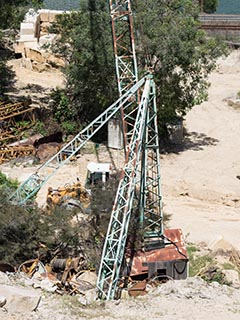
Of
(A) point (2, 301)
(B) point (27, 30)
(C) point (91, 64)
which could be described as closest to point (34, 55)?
(B) point (27, 30)

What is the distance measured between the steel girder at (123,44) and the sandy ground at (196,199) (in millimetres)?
4003

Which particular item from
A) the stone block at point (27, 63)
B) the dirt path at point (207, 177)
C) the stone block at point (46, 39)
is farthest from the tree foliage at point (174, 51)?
the stone block at point (46, 39)

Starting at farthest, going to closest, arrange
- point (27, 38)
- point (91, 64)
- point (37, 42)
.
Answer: point (27, 38) < point (37, 42) < point (91, 64)

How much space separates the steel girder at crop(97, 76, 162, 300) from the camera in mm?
Result: 18188

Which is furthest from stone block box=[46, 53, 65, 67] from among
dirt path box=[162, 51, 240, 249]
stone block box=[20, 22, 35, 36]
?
dirt path box=[162, 51, 240, 249]

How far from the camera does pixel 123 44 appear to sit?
29.0 meters

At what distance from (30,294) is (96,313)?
63.6 inches

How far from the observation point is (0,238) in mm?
18953

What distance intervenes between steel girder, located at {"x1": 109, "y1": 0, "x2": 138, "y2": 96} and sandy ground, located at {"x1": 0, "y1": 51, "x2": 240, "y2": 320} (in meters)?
4.00

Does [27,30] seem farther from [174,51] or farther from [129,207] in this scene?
[129,207]

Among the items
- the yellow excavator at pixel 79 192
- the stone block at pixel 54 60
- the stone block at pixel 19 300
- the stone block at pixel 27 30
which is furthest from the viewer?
the stone block at pixel 27 30

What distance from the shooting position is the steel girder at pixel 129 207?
1819 centimetres

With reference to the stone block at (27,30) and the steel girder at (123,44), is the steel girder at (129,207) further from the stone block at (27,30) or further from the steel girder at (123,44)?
the stone block at (27,30)

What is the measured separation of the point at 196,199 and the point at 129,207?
24.2 ft
